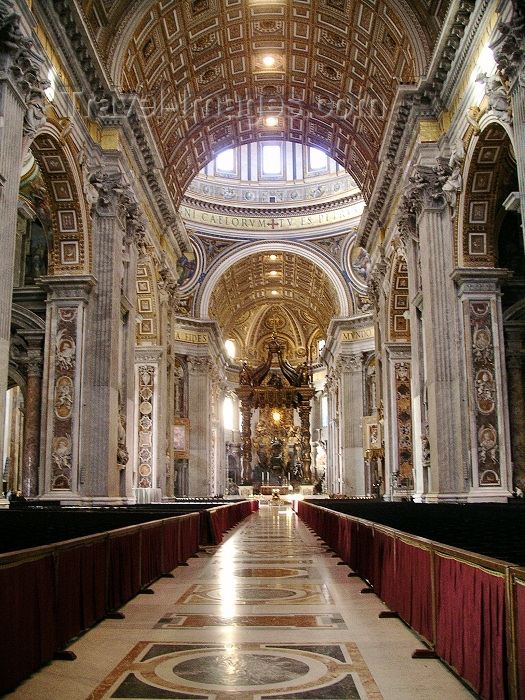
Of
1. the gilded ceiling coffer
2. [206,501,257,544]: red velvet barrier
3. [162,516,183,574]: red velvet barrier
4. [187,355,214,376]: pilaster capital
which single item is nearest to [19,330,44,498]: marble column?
[206,501,257,544]: red velvet barrier

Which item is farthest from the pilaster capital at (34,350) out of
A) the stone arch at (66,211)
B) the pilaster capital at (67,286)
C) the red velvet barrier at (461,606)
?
the red velvet barrier at (461,606)

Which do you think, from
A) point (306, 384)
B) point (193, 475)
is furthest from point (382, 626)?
point (306, 384)

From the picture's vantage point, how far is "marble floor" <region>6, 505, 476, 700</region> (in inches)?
138

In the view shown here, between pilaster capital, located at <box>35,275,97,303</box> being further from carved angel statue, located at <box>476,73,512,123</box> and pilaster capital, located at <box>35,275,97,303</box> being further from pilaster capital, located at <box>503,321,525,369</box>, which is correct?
pilaster capital, located at <box>503,321,525,369</box>

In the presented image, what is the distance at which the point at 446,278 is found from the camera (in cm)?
1398

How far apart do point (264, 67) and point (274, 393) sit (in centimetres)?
2567

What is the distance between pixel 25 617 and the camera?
3.67 meters

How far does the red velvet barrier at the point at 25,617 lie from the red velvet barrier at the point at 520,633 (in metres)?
2.17

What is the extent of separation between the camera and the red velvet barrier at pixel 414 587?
14.3ft

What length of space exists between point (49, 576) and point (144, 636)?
37.4 inches

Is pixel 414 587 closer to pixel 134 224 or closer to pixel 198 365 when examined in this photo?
pixel 134 224

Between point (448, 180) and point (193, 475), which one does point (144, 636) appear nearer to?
point (448, 180)

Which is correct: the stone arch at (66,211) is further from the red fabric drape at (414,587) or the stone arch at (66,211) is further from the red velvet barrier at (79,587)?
the red fabric drape at (414,587)

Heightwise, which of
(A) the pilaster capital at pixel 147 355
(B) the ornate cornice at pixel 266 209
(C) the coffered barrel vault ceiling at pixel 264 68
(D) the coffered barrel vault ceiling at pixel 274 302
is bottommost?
(A) the pilaster capital at pixel 147 355
